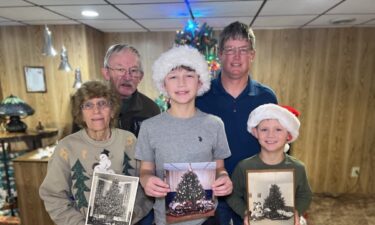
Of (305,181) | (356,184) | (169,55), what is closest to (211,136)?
(169,55)

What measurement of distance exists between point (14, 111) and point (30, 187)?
Answer: 33.4 inches

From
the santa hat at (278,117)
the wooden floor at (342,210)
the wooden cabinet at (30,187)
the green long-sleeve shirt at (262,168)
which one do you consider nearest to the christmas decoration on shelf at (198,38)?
the santa hat at (278,117)

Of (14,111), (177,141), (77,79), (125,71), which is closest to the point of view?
(177,141)

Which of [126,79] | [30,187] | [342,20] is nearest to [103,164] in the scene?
[126,79]

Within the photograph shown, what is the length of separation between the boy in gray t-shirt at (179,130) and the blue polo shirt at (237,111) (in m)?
0.28

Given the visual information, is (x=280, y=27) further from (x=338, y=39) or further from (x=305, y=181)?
(x=305, y=181)

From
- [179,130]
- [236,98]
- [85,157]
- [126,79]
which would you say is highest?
[126,79]

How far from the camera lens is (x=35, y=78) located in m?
3.17

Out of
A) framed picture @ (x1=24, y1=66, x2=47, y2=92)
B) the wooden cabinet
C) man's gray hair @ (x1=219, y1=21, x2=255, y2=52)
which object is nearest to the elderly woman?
man's gray hair @ (x1=219, y1=21, x2=255, y2=52)

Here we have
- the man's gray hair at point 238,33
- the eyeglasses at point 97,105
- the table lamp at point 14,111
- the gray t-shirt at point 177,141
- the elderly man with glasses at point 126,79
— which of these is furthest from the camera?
the table lamp at point 14,111

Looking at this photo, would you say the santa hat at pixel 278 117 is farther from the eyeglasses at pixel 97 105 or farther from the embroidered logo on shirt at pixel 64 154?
the embroidered logo on shirt at pixel 64 154

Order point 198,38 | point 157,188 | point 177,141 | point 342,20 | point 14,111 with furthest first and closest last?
point 342,20
point 14,111
point 198,38
point 177,141
point 157,188

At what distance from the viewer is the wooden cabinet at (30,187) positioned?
2.35 m

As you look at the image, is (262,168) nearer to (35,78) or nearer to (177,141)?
(177,141)
